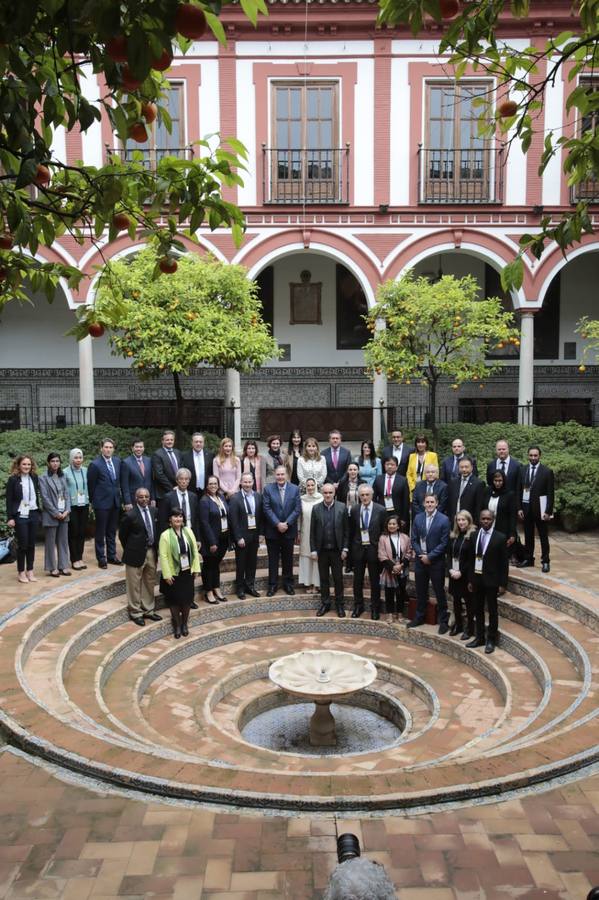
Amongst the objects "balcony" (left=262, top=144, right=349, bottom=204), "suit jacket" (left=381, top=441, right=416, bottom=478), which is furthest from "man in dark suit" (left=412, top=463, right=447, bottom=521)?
"balcony" (left=262, top=144, right=349, bottom=204)

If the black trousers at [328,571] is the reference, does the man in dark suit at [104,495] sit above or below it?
above

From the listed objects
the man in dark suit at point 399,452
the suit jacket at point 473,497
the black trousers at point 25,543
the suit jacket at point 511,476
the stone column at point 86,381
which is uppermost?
the stone column at point 86,381

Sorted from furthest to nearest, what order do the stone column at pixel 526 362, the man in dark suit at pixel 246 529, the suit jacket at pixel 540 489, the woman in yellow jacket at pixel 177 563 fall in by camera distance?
the stone column at pixel 526 362, the suit jacket at pixel 540 489, the man in dark suit at pixel 246 529, the woman in yellow jacket at pixel 177 563

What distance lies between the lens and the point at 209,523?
383 inches

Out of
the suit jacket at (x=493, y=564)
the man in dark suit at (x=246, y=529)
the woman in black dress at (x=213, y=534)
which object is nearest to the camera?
the suit jacket at (x=493, y=564)

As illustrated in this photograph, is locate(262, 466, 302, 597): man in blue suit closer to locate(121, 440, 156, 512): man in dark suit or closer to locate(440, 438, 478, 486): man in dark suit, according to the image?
locate(121, 440, 156, 512): man in dark suit

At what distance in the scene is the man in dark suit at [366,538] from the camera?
31.4ft

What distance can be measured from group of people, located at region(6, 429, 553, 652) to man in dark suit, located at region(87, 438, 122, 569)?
2 centimetres

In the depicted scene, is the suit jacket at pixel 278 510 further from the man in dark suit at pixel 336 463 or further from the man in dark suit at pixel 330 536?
the man in dark suit at pixel 336 463

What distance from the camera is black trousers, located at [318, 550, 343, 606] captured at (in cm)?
980

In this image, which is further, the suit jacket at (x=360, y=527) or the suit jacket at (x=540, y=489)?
the suit jacket at (x=540, y=489)

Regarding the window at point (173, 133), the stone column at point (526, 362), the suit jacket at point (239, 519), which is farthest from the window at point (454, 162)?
the suit jacket at point (239, 519)

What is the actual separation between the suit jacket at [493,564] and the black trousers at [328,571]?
1908 millimetres

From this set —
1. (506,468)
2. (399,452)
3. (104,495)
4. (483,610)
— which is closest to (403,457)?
(399,452)
